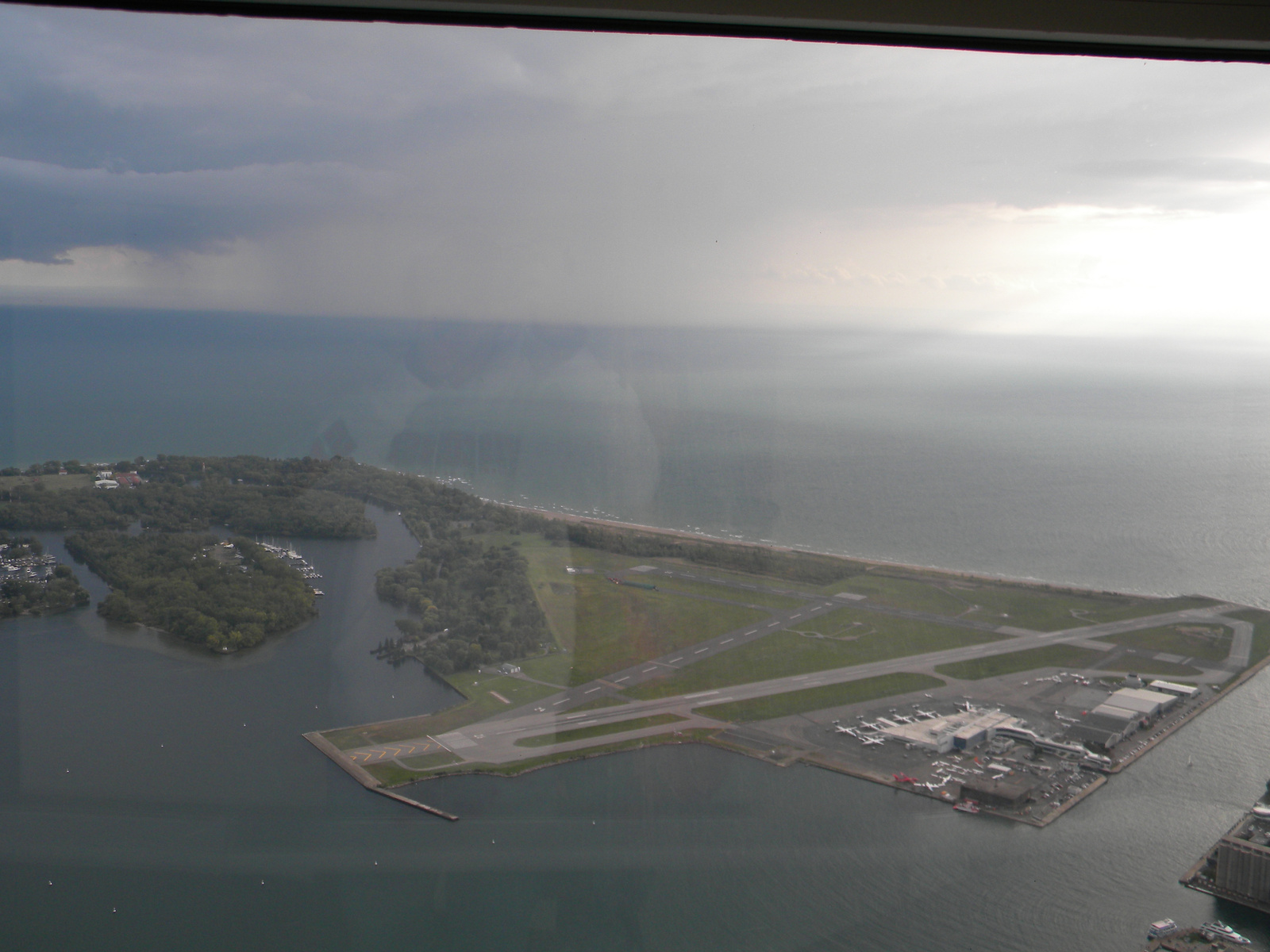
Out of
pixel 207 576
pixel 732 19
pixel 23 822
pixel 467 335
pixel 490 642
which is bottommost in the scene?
pixel 23 822

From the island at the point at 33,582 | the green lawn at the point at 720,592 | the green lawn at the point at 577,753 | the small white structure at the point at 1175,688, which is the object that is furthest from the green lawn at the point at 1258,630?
the island at the point at 33,582

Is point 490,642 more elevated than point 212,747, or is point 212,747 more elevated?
point 490,642

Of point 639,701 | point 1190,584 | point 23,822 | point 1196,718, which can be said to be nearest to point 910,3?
point 639,701

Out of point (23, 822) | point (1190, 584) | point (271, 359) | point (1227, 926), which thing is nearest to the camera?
point (23, 822)

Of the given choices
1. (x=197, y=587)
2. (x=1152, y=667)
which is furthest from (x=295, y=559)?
(x=1152, y=667)

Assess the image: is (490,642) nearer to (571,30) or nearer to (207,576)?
(207,576)

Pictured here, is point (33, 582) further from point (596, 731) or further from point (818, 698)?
point (818, 698)

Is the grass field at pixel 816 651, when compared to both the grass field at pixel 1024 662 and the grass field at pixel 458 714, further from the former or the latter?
the grass field at pixel 458 714
